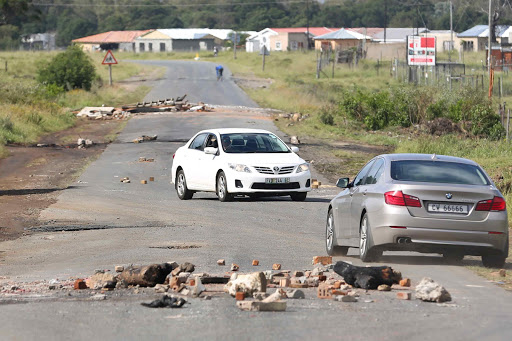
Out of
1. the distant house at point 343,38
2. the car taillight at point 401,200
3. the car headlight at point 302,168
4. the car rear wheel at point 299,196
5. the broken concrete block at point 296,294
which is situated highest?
the distant house at point 343,38

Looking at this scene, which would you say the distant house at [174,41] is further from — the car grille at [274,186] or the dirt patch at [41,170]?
the car grille at [274,186]

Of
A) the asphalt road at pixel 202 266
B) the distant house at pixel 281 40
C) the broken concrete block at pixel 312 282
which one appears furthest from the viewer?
the distant house at pixel 281 40

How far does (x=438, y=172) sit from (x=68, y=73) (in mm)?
53105

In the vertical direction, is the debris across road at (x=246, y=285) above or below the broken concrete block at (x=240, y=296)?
below

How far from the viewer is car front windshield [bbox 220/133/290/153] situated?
69.5 feet

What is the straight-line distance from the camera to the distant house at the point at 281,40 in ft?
524

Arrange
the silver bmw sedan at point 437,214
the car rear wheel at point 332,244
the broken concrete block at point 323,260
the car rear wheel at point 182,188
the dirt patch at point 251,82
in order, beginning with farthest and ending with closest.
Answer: the dirt patch at point 251,82 → the car rear wheel at point 182,188 → the car rear wheel at point 332,244 → the broken concrete block at point 323,260 → the silver bmw sedan at point 437,214

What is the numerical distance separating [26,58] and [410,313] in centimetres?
9715

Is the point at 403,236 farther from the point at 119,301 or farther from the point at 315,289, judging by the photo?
the point at 119,301

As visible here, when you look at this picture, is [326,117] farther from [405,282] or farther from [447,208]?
[405,282]

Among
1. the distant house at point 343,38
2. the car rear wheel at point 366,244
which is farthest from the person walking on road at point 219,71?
the car rear wheel at point 366,244

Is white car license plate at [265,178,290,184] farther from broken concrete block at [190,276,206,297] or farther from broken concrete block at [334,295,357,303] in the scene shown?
broken concrete block at [334,295,357,303]

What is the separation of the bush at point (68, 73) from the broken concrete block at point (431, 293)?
181 feet

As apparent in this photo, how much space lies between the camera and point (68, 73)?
6306 centimetres
